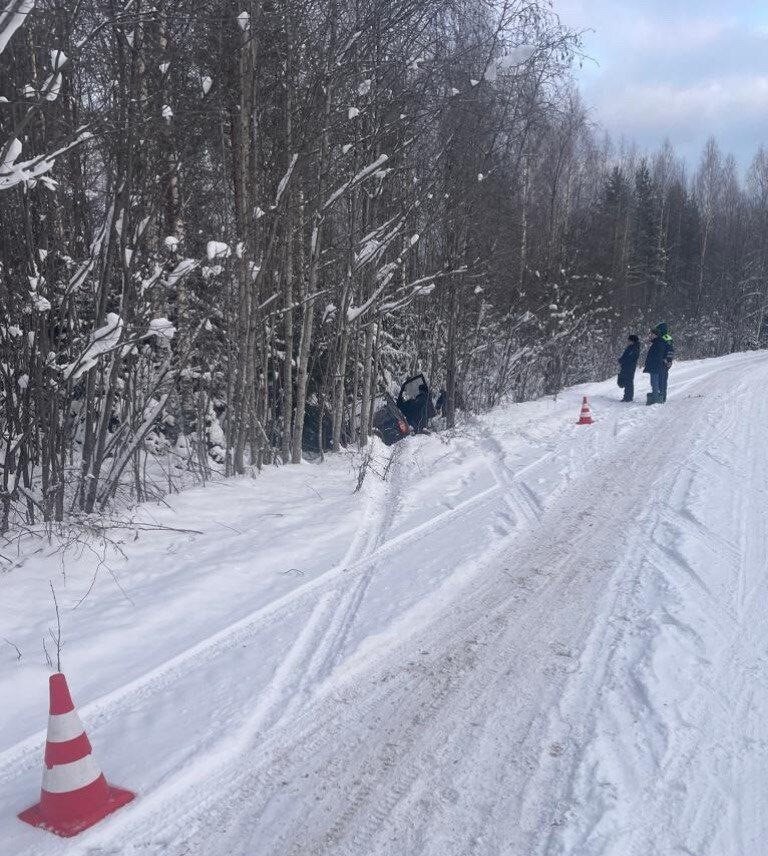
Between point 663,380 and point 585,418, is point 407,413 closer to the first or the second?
point 585,418

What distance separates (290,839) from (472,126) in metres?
11.3

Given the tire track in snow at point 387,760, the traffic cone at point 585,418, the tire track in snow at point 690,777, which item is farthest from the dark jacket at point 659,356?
the tire track in snow at point 387,760

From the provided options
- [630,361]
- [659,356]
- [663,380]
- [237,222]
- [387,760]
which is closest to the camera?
[387,760]

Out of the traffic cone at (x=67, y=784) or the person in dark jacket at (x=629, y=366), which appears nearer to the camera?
the traffic cone at (x=67, y=784)

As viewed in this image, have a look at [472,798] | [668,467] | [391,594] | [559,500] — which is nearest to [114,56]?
[391,594]

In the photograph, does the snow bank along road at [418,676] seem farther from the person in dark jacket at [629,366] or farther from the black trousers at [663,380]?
the person in dark jacket at [629,366]

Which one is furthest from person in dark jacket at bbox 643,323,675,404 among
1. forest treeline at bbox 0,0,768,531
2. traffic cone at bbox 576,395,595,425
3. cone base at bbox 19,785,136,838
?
cone base at bbox 19,785,136,838

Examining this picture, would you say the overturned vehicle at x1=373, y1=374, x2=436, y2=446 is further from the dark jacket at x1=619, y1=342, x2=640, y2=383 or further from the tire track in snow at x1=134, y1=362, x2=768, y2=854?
the tire track in snow at x1=134, y1=362, x2=768, y2=854

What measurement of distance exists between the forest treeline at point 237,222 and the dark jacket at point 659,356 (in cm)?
322

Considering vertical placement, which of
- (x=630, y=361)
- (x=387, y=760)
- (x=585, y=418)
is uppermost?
(x=630, y=361)

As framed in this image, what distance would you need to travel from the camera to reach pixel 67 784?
123 inches

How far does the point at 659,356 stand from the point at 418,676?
12601mm

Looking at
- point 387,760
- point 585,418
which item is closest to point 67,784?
point 387,760

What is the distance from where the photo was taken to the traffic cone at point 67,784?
3102mm
